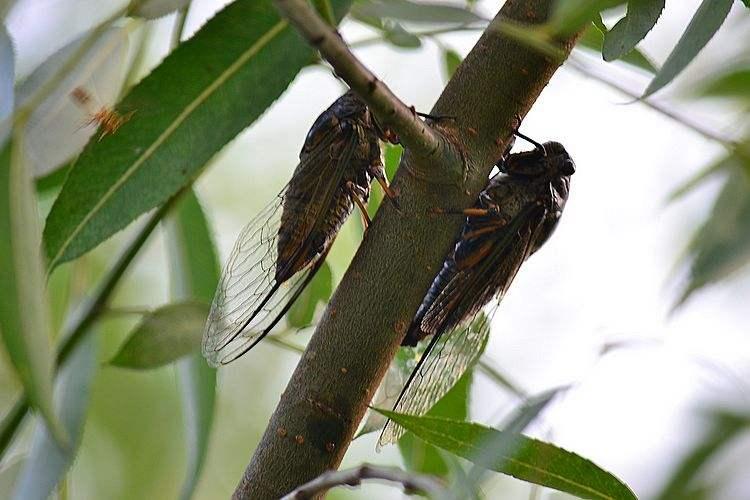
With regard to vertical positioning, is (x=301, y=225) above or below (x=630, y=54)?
below

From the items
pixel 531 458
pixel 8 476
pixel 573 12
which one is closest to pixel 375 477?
pixel 531 458

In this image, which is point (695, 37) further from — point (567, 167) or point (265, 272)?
point (265, 272)

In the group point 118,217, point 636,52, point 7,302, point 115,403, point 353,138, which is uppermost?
point 115,403

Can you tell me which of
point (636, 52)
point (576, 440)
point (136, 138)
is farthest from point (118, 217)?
point (576, 440)

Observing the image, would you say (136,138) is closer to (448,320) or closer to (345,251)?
(448,320)

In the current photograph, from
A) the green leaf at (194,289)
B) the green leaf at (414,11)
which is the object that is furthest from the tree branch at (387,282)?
the green leaf at (194,289)

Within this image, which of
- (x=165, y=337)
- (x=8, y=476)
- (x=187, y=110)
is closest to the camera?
(x=187, y=110)

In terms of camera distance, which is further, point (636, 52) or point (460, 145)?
point (636, 52)

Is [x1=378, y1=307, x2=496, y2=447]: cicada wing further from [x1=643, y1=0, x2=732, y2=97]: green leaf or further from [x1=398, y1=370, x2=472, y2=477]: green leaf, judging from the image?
[x1=643, y1=0, x2=732, y2=97]: green leaf
